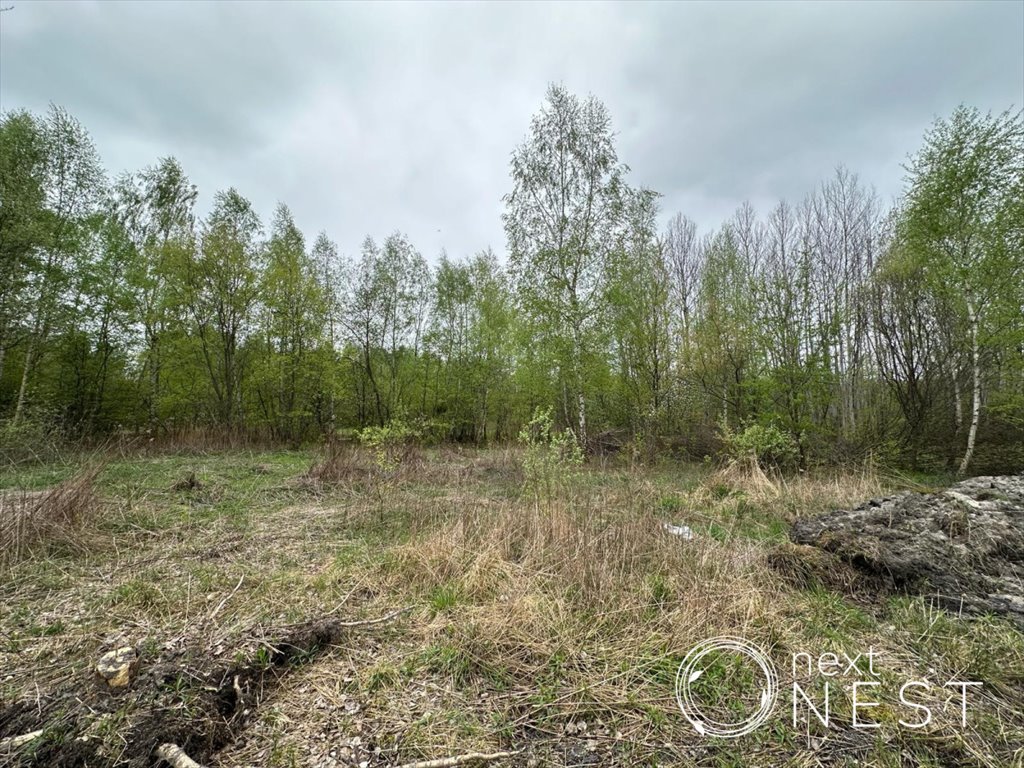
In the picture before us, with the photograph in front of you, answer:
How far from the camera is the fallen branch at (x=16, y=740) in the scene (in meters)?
1.53

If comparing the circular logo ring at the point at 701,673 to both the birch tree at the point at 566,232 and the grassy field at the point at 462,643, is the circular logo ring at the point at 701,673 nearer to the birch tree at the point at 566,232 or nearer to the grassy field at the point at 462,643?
the grassy field at the point at 462,643

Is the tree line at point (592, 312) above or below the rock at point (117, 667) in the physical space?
above

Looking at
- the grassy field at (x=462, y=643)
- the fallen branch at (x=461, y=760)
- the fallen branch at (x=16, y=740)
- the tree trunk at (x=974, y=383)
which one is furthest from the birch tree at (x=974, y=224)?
the fallen branch at (x=16, y=740)

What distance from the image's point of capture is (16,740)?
61.1 inches

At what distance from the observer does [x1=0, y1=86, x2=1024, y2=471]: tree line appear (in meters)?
10.0

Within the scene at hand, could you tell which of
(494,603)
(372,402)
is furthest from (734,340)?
(372,402)

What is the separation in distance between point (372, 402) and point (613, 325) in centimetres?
1256

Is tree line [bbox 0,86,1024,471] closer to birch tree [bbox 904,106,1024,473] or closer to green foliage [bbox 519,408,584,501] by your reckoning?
birch tree [bbox 904,106,1024,473]

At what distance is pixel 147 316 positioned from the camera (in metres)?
14.1

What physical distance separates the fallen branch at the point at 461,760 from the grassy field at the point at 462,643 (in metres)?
0.05

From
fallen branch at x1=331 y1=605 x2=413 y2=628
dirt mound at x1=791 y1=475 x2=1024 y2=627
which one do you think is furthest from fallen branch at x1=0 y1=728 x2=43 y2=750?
dirt mound at x1=791 y1=475 x2=1024 y2=627

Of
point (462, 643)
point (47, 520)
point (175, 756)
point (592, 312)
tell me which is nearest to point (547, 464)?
point (462, 643)

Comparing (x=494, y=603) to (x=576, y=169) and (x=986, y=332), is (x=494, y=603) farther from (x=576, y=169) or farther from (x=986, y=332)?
(x=986, y=332)

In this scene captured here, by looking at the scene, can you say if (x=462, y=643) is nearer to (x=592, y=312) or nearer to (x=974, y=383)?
(x=592, y=312)
